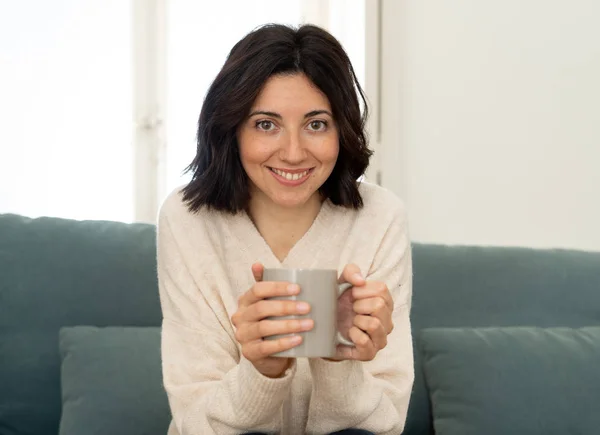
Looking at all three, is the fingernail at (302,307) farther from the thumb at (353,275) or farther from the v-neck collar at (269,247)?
the v-neck collar at (269,247)

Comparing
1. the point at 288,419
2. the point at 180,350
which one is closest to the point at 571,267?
the point at 288,419

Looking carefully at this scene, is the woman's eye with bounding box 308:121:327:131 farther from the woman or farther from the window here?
the window

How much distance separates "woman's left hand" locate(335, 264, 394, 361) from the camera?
44.5 inches

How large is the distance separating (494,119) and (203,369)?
180cm

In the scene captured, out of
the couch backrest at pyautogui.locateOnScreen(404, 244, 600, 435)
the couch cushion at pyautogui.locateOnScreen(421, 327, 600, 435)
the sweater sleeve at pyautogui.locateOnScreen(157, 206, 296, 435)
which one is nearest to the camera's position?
the sweater sleeve at pyautogui.locateOnScreen(157, 206, 296, 435)

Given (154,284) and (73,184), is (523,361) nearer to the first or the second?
(154,284)

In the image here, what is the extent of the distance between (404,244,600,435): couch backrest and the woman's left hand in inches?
33.6

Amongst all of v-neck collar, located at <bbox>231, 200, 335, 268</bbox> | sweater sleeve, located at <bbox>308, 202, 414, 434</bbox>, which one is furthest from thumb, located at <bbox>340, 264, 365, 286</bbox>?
v-neck collar, located at <bbox>231, 200, 335, 268</bbox>

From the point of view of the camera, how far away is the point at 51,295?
6.40ft

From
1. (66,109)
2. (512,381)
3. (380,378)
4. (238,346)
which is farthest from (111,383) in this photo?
(66,109)

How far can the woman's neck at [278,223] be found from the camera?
5.33 ft

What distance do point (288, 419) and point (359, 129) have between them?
21.0 inches

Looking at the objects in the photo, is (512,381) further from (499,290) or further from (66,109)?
(66,109)

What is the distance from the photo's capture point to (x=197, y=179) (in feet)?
5.24
